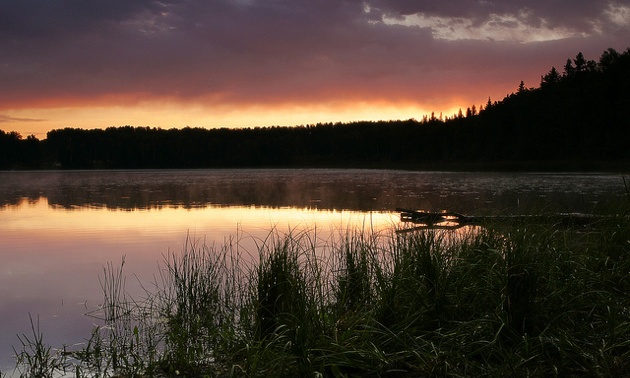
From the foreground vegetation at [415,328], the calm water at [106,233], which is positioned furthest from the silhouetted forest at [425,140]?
the foreground vegetation at [415,328]

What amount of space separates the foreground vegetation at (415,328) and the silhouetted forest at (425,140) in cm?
5688

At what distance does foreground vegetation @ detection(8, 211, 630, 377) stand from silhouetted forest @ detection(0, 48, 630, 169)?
56.9m

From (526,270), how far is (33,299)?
687 centimetres

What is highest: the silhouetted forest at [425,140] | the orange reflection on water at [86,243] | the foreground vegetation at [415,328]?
the silhouetted forest at [425,140]

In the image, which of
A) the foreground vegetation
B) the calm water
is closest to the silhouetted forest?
the calm water

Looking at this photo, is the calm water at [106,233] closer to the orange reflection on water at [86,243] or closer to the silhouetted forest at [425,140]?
the orange reflection on water at [86,243]

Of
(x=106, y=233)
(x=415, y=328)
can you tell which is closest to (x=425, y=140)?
(x=106, y=233)

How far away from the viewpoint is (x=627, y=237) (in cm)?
680

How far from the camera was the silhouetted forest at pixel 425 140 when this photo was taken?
68188 mm

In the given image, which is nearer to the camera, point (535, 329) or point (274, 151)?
point (535, 329)

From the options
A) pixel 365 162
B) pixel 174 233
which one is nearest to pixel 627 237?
pixel 174 233

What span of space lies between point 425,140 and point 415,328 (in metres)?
123

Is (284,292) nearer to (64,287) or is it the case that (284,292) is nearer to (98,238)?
(64,287)

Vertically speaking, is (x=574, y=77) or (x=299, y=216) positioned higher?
(x=574, y=77)
